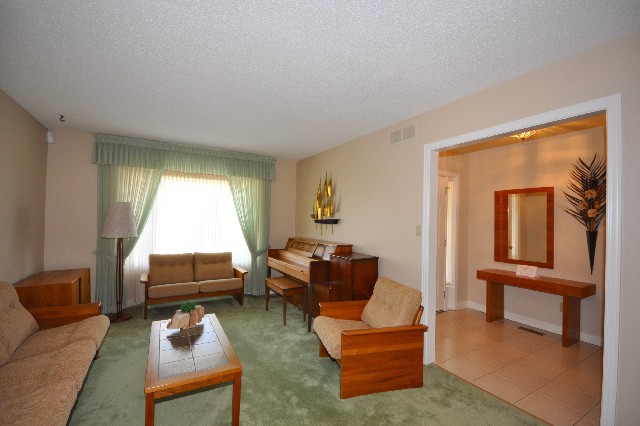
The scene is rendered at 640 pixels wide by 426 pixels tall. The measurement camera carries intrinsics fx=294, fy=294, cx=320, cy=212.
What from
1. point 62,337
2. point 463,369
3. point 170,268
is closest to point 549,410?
point 463,369

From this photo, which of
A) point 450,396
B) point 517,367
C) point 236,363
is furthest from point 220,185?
point 517,367

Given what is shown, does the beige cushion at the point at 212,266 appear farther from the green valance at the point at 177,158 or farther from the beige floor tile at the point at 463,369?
the beige floor tile at the point at 463,369

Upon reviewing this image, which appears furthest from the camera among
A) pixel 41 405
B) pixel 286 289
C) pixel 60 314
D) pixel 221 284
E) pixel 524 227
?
pixel 221 284

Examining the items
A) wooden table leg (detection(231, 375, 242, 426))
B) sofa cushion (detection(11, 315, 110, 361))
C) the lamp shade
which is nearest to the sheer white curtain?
the lamp shade

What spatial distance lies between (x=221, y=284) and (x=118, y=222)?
1.73 m

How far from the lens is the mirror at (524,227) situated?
4262mm

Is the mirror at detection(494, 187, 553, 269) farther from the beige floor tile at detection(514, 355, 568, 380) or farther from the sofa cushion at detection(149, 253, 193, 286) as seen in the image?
the sofa cushion at detection(149, 253, 193, 286)

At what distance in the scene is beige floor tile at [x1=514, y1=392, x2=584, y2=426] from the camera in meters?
2.27

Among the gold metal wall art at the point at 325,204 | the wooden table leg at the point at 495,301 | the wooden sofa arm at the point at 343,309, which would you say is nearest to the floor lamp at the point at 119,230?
the gold metal wall art at the point at 325,204

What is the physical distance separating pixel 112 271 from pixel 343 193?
12.7 feet

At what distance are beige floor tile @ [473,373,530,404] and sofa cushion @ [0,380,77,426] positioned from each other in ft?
10.4

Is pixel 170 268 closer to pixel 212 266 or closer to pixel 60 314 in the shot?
pixel 212 266

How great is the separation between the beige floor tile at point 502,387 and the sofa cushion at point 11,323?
154 inches

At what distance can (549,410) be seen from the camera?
2.39 metres
